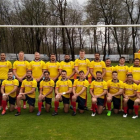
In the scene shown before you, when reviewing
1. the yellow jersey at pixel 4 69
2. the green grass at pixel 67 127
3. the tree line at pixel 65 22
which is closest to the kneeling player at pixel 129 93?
the green grass at pixel 67 127

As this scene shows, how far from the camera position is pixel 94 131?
4312 mm

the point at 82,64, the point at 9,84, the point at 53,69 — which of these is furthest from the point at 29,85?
the point at 82,64

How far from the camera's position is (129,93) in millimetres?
Result: 5480

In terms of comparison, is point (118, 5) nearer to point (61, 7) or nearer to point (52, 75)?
point (61, 7)

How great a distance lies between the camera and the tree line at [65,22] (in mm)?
A: 28969

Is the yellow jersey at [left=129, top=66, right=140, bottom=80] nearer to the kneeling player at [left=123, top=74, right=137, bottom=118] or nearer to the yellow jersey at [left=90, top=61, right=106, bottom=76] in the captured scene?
the kneeling player at [left=123, top=74, right=137, bottom=118]

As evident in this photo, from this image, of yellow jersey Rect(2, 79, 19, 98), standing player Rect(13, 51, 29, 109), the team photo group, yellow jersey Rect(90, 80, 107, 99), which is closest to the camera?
the team photo group

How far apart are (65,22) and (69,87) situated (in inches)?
1091

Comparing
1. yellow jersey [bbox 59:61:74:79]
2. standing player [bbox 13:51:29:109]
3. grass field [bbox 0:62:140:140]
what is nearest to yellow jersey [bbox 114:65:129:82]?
grass field [bbox 0:62:140:140]

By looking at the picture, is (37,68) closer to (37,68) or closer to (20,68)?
(37,68)

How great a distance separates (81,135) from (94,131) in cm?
36

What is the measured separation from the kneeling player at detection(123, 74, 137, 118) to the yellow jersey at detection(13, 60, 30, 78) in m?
3.21

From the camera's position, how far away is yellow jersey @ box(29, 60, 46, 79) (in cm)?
639

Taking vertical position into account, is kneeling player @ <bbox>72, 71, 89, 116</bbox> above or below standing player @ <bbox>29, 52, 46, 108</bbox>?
below
